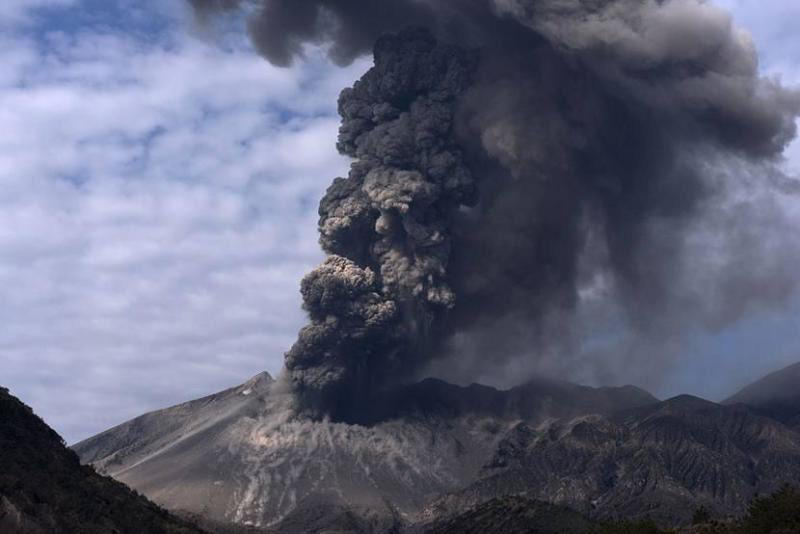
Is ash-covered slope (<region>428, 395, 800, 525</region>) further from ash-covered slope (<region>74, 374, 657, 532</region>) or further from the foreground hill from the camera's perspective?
the foreground hill

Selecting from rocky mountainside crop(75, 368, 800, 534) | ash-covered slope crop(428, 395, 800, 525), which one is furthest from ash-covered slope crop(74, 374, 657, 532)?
ash-covered slope crop(428, 395, 800, 525)

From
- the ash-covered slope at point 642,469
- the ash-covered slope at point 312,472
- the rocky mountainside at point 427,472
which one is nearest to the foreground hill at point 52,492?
the rocky mountainside at point 427,472

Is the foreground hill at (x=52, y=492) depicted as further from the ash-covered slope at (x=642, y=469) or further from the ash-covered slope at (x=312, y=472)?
the ash-covered slope at (x=642, y=469)

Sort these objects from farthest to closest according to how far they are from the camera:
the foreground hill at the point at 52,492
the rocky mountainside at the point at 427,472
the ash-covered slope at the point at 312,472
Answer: the ash-covered slope at the point at 312,472, the rocky mountainside at the point at 427,472, the foreground hill at the point at 52,492

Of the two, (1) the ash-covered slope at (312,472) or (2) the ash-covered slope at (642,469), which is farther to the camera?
(1) the ash-covered slope at (312,472)

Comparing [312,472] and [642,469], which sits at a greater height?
[312,472]

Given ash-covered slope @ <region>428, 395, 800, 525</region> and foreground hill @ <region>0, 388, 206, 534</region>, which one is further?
ash-covered slope @ <region>428, 395, 800, 525</region>

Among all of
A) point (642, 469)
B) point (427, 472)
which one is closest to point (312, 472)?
point (427, 472)

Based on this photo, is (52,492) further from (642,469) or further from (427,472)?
(642,469)
